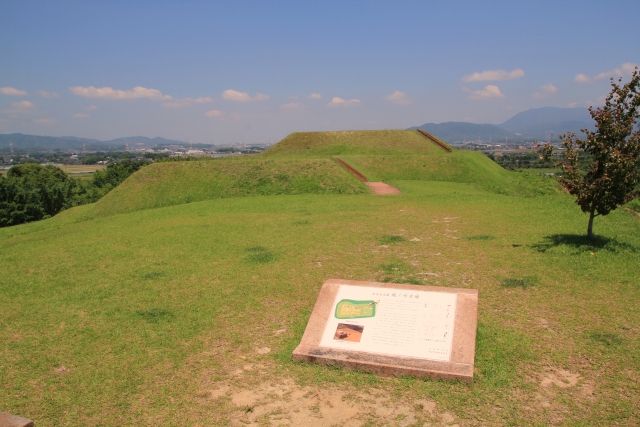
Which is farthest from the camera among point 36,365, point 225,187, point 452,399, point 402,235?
point 225,187

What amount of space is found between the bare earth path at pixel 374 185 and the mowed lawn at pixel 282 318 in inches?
312

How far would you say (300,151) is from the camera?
3291 cm

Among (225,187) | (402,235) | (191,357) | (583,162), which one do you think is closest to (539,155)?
(583,162)

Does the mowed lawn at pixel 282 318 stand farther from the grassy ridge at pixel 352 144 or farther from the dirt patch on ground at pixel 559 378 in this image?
the grassy ridge at pixel 352 144

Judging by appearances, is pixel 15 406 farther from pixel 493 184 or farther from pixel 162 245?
pixel 493 184

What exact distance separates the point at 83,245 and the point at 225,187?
9.83 meters

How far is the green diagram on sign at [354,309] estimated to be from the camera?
5273 millimetres

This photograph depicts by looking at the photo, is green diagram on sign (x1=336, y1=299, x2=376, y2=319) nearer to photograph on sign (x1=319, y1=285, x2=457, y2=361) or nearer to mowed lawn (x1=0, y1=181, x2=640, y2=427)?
photograph on sign (x1=319, y1=285, x2=457, y2=361)

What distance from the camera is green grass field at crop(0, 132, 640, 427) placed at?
4.14 m

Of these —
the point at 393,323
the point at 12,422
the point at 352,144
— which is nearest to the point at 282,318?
the point at 393,323

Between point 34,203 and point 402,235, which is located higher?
point 402,235

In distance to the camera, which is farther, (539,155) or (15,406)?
(539,155)

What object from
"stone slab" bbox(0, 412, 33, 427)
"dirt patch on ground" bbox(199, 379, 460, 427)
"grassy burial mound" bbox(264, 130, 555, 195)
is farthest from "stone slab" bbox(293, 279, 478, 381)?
"grassy burial mound" bbox(264, 130, 555, 195)

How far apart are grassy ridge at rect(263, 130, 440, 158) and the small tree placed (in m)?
22.2
